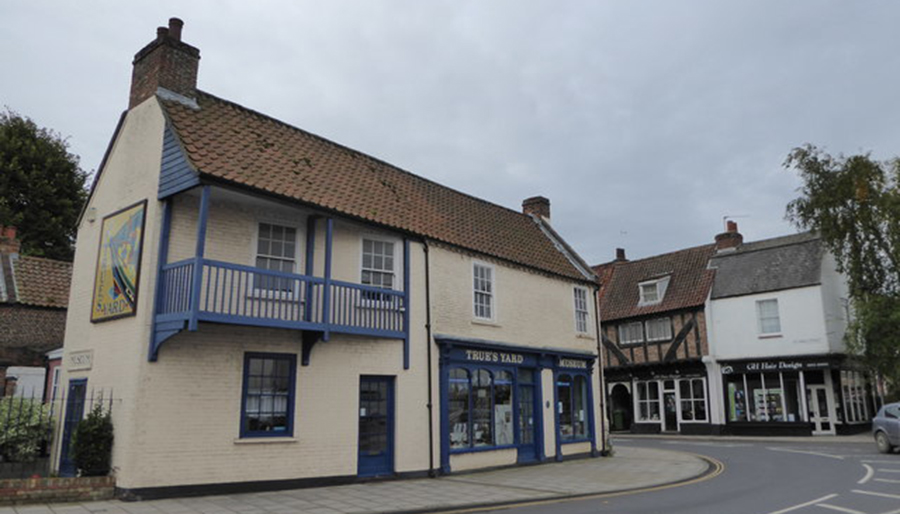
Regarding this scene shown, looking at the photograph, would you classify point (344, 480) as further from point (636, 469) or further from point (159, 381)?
point (636, 469)

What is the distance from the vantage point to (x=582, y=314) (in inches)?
904

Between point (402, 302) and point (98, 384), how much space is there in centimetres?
673

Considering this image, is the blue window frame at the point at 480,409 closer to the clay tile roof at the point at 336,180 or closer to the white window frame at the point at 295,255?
the clay tile roof at the point at 336,180

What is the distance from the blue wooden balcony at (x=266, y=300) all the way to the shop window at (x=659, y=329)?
21952 millimetres

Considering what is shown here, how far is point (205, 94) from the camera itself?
579 inches

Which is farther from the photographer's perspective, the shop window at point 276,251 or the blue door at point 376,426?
the blue door at point 376,426

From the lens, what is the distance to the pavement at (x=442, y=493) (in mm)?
10125

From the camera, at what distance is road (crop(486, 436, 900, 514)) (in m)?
10.4

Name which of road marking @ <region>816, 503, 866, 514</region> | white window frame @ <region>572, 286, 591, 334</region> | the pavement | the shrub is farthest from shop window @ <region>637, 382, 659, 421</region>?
the shrub

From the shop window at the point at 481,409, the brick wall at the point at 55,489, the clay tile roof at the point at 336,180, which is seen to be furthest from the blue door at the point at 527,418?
the brick wall at the point at 55,489

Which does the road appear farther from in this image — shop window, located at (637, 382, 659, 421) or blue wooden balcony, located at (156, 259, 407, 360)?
shop window, located at (637, 382, 659, 421)

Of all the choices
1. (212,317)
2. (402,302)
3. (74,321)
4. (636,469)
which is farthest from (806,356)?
(74,321)

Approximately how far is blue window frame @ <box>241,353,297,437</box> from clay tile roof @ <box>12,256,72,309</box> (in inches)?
532

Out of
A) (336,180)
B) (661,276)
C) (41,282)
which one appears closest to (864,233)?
(661,276)
